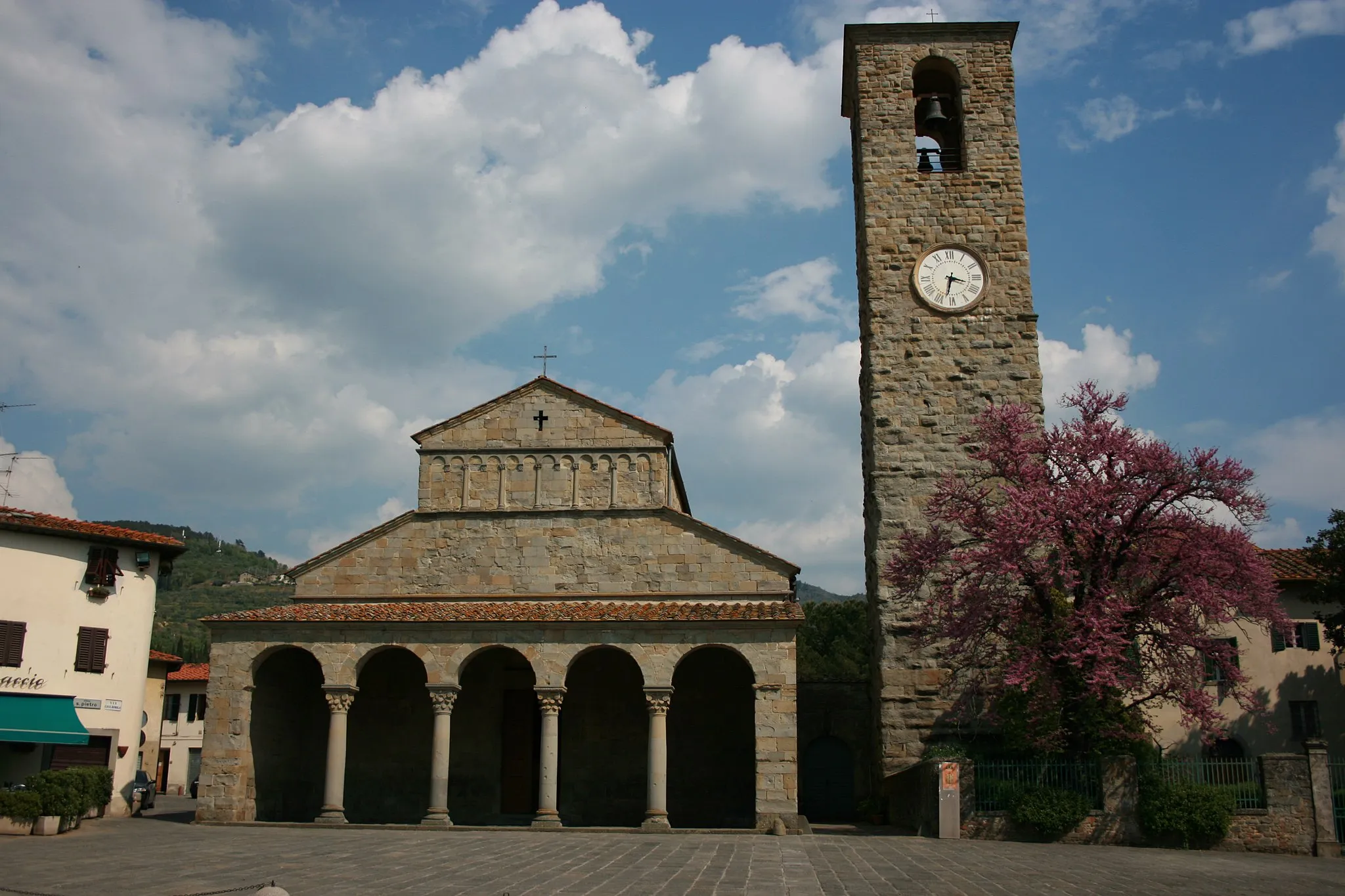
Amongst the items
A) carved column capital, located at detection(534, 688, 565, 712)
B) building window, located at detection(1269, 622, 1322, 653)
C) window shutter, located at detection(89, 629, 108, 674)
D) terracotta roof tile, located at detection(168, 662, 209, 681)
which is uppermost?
building window, located at detection(1269, 622, 1322, 653)

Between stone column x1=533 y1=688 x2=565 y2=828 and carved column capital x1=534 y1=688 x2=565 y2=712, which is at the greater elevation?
carved column capital x1=534 y1=688 x2=565 y2=712

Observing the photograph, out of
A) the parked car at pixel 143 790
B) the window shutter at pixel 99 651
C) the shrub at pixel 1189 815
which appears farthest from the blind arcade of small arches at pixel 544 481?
the shrub at pixel 1189 815

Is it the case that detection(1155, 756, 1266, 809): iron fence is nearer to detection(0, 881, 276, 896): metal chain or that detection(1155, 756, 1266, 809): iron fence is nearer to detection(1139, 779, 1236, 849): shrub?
detection(1139, 779, 1236, 849): shrub

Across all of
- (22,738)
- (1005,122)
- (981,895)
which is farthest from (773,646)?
(22,738)


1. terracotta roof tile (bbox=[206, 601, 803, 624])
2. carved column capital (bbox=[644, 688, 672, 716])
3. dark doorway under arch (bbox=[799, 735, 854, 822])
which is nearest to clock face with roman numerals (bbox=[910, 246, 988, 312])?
terracotta roof tile (bbox=[206, 601, 803, 624])

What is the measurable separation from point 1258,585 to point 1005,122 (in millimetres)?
12439

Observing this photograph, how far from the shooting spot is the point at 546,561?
24.4 metres

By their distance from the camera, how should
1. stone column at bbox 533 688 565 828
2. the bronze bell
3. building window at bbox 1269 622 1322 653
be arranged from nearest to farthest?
stone column at bbox 533 688 565 828 < the bronze bell < building window at bbox 1269 622 1322 653

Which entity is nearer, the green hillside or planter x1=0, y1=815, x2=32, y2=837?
planter x1=0, y1=815, x2=32, y2=837

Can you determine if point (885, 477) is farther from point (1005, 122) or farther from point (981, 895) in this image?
point (981, 895)

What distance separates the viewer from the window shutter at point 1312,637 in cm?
3092

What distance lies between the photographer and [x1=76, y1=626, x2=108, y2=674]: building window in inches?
920

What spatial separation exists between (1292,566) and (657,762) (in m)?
21.3

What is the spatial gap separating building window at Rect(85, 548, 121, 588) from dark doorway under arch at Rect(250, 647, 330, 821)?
14.0ft
